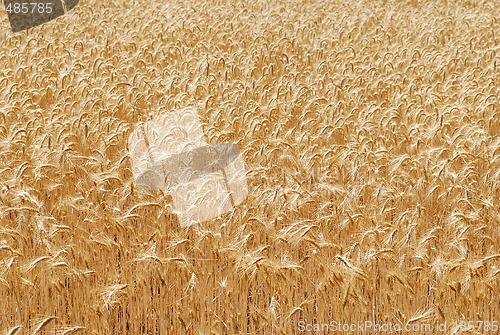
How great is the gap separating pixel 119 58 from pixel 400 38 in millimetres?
4230

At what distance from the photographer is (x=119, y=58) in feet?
31.8

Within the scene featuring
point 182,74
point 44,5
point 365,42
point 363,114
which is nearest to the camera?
point 363,114

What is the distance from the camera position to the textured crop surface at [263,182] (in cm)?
373

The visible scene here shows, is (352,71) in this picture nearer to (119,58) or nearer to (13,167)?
(119,58)

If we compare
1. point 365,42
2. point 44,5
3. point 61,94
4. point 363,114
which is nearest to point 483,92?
point 363,114

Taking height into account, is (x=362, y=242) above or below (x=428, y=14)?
above

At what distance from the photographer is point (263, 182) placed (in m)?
5.48

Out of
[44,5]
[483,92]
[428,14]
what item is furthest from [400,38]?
[44,5]

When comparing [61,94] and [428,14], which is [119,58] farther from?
[428,14]

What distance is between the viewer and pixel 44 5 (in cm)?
1364

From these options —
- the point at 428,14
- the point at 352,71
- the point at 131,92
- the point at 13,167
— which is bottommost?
the point at 428,14

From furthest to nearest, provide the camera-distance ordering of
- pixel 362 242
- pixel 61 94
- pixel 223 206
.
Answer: pixel 61 94 < pixel 223 206 < pixel 362 242

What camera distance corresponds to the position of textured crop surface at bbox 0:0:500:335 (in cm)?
373

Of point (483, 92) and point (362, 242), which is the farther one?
point (483, 92)
